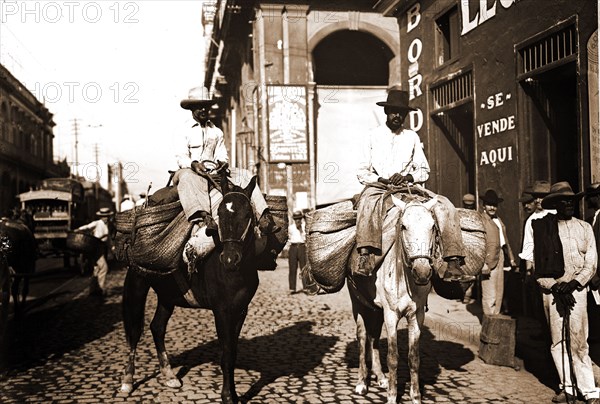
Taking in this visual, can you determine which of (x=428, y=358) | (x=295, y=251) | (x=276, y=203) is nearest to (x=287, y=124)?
(x=295, y=251)

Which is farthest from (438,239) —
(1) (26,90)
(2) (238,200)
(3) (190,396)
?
(1) (26,90)

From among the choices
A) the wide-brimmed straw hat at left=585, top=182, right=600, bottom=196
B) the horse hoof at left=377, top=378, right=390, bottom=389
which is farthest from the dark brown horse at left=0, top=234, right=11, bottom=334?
the wide-brimmed straw hat at left=585, top=182, right=600, bottom=196

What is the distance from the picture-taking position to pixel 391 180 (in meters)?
5.68

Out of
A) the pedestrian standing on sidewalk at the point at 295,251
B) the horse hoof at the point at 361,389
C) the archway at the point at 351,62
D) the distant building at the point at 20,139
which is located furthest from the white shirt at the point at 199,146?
the distant building at the point at 20,139

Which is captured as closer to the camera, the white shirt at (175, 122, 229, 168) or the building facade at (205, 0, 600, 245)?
the white shirt at (175, 122, 229, 168)

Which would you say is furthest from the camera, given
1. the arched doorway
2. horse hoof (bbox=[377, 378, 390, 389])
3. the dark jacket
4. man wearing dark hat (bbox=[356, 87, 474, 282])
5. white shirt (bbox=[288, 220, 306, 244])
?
the arched doorway

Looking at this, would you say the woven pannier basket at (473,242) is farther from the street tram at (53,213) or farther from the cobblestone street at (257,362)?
the street tram at (53,213)

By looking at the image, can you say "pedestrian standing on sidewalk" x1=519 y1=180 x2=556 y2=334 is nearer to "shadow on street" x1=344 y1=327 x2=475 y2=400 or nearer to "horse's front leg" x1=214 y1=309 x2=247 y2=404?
"shadow on street" x1=344 y1=327 x2=475 y2=400

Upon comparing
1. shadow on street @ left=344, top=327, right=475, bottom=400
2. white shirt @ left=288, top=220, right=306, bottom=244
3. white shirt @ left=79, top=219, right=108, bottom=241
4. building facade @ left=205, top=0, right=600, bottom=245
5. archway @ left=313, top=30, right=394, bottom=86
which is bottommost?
shadow on street @ left=344, top=327, right=475, bottom=400

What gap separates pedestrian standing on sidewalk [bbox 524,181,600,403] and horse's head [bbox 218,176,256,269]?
281 centimetres

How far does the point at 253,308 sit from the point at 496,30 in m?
6.94

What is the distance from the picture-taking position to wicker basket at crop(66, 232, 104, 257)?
505 inches

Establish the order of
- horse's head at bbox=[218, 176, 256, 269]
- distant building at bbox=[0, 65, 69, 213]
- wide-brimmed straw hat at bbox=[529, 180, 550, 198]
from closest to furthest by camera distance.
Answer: horse's head at bbox=[218, 176, 256, 269] < wide-brimmed straw hat at bbox=[529, 180, 550, 198] < distant building at bbox=[0, 65, 69, 213]

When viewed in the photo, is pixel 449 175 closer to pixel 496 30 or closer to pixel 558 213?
pixel 496 30
